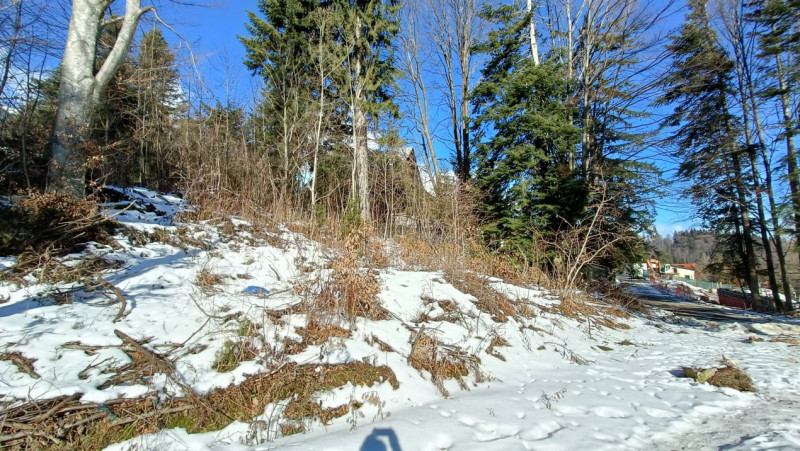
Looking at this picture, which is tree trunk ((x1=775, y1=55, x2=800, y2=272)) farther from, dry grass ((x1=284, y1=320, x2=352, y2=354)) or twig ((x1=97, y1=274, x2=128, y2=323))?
twig ((x1=97, y1=274, x2=128, y2=323))

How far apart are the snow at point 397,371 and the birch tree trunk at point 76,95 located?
3.76 feet

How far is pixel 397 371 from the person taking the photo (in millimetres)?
3809

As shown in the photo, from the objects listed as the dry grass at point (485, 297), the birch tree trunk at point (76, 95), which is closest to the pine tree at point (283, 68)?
the birch tree trunk at point (76, 95)

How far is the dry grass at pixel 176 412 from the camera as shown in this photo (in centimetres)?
223

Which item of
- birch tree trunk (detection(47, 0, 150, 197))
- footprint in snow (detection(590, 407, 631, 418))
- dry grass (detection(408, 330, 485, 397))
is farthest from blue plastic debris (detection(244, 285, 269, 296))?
footprint in snow (detection(590, 407, 631, 418))

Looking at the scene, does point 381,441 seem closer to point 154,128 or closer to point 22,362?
point 22,362

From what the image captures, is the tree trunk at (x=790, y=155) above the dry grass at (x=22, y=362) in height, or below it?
above

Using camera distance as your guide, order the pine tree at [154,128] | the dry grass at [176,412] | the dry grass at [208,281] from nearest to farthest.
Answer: the dry grass at [176,412] < the dry grass at [208,281] < the pine tree at [154,128]

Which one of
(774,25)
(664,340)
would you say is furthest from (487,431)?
(774,25)

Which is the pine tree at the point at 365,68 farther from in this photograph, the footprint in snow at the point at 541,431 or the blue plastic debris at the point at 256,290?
the footprint in snow at the point at 541,431

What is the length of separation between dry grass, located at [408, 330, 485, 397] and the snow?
10 cm

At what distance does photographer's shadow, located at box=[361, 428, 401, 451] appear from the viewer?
2.59m

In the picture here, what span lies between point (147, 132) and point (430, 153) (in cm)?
1204

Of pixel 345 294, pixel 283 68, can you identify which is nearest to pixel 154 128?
pixel 283 68
